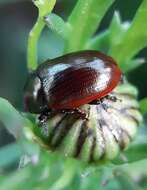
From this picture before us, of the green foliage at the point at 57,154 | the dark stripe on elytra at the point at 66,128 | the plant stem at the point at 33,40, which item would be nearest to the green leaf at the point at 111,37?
the green foliage at the point at 57,154

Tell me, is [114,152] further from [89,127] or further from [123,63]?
[123,63]

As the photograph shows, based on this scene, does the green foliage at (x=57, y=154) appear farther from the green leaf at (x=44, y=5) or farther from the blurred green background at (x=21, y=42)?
the blurred green background at (x=21, y=42)

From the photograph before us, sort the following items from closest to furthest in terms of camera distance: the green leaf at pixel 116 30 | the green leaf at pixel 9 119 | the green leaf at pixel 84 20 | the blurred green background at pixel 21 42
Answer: the green leaf at pixel 9 119
the green leaf at pixel 84 20
the green leaf at pixel 116 30
the blurred green background at pixel 21 42

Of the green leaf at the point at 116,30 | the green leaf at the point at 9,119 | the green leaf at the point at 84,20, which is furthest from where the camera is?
the green leaf at the point at 116,30

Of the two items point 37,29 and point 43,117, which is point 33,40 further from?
point 43,117

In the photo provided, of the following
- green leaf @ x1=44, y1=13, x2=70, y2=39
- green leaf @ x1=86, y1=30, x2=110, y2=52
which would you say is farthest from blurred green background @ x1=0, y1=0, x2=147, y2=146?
green leaf @ x1=44, y1=13, x2=70, y2=39

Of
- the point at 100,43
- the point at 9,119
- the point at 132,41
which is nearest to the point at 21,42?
the point at 100,43

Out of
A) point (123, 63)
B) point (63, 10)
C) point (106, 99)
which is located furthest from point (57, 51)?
point (106, 99)
